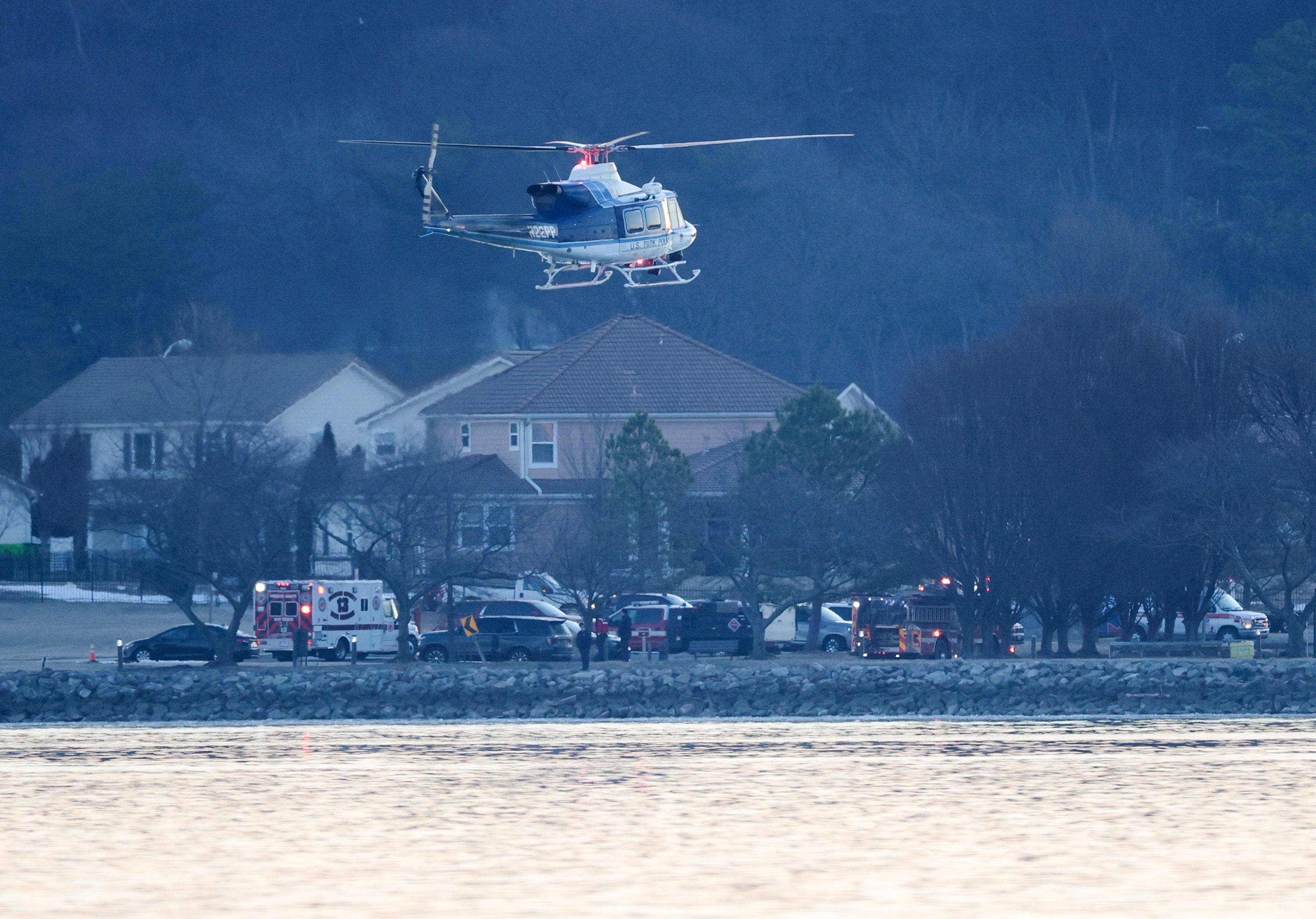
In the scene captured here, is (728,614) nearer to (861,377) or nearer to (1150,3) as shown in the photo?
(861,377)

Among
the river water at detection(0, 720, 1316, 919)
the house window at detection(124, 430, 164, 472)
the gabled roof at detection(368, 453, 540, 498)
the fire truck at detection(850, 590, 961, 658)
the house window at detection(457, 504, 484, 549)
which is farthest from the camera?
the house window at detection(124, 430, 164, 472)

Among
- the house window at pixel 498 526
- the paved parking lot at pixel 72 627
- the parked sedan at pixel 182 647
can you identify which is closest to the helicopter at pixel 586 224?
the house window at pixel 498 526

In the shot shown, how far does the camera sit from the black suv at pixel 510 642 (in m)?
45.2

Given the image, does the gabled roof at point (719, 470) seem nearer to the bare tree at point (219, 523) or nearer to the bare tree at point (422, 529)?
the bare tree at point (422, 529)

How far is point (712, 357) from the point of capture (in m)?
68.6

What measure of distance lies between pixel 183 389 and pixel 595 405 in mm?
18184

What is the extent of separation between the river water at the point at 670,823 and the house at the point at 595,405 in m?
27.1

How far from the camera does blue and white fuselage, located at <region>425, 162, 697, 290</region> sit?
3622cm

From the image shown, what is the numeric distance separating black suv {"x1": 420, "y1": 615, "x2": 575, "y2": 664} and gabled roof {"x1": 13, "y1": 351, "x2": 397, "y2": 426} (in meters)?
25.1

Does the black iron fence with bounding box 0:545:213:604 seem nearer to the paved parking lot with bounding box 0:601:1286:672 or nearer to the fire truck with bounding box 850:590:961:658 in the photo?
the paved parking lot with bounding box 0:601:1286:672

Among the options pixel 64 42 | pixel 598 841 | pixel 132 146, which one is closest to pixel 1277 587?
pixel 598 841

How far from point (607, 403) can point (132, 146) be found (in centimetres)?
5478

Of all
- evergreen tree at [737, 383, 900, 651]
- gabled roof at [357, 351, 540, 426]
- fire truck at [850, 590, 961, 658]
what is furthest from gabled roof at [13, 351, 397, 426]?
fire truck at [850, 590, 961, 658]

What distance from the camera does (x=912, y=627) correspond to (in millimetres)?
44844
